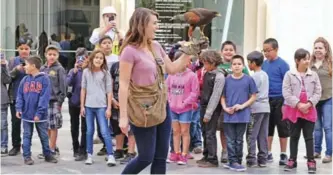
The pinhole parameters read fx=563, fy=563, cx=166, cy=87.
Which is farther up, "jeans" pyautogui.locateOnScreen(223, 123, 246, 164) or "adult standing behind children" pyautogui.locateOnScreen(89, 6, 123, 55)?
"adult standing behind children" pyautogui.locateOnScreen(89, 6, 123, 55)

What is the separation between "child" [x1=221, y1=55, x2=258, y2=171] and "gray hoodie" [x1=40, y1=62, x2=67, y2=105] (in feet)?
7.58

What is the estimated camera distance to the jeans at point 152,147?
203 inches

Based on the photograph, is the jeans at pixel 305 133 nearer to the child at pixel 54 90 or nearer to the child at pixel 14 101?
the child at pixel 54 90

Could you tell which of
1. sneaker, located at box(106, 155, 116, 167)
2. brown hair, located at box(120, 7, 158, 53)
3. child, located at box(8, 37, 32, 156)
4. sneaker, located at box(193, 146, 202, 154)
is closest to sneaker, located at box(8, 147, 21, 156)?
child, located at box(8, 37, 32, 156)

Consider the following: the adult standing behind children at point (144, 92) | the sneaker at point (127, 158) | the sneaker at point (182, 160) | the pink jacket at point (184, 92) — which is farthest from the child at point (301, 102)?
the adult standing behind children at point (144, 92)

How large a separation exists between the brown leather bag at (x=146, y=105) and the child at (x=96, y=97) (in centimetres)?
250

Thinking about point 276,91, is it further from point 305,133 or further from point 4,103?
point 4,103

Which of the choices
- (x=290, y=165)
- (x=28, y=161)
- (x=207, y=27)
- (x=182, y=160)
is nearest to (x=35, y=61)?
(x=28, y=161)

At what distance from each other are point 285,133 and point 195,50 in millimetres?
3248

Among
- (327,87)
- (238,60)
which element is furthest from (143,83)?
(327,87)

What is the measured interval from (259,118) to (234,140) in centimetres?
51

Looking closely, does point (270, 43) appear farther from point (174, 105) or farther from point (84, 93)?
point (84, 93)

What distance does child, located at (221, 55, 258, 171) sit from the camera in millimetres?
7355

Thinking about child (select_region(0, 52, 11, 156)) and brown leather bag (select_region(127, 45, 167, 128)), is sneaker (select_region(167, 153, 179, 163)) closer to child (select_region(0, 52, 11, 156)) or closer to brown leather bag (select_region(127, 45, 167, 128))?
child (select_region(0, 52, 11, 156))
